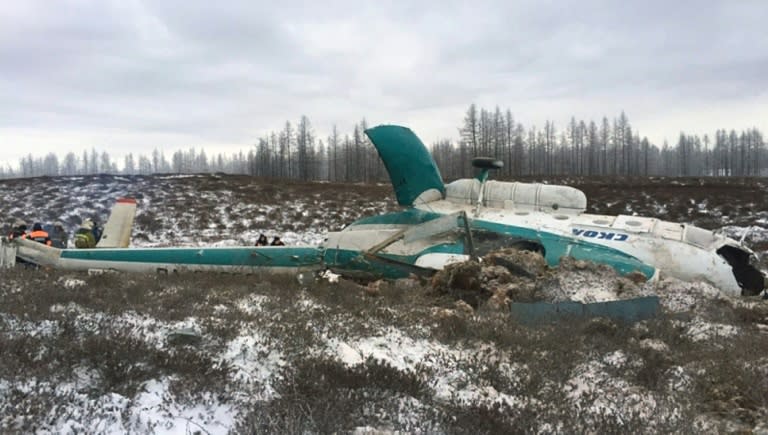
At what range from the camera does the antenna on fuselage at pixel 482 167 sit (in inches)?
380

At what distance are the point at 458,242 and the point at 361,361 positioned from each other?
4.67 meters

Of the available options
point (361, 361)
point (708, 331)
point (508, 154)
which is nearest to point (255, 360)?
point (361, 361)

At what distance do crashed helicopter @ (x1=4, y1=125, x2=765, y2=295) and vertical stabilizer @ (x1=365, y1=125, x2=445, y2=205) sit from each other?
20mm

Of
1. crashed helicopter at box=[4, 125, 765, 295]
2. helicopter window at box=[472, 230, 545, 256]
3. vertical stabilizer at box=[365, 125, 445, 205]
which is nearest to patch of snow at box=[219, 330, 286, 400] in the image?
crashed helicopter at box=[4, 125, 765, 295]

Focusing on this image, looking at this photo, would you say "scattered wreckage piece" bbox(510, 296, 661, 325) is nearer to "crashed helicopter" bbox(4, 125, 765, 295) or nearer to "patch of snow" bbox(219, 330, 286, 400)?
"crashed helicopter" bbox(4, 125, 765, 295)

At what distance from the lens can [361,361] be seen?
4570 mm

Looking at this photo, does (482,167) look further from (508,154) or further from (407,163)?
(508,154)

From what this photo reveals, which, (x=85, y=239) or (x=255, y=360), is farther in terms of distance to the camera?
(x=85, y=239)

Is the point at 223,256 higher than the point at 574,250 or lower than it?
lower

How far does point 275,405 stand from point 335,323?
6.78ft

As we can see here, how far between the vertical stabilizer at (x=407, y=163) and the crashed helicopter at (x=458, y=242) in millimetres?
20

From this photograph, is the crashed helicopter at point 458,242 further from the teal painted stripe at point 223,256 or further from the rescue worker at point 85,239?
the rescue worker at point 85,239

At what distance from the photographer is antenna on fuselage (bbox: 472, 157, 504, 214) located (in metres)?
9.66

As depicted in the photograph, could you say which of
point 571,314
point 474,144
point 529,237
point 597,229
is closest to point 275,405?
point 571,314
